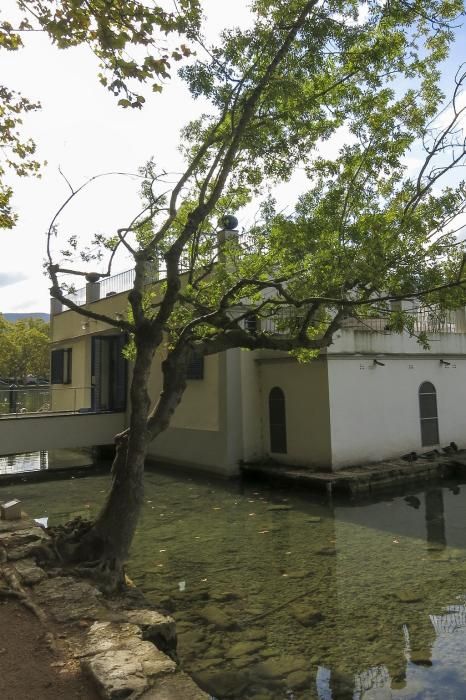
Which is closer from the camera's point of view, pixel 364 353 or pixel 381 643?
pixel 381 643

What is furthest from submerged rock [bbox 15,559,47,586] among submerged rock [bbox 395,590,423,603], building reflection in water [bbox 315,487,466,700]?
submerged rock [bbox 395,590,423,603]

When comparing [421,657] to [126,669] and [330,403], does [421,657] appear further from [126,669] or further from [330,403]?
[330,403]

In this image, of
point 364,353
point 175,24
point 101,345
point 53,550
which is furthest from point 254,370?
point 175,24

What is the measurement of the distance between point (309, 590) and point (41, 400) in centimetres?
1437

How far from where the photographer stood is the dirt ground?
3.30 metres

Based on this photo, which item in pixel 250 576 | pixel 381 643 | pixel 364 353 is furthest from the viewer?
pixel 364 353

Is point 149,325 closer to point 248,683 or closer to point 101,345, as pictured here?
point 248,683

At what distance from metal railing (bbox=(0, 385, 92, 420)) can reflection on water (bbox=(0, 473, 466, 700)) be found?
205 inches

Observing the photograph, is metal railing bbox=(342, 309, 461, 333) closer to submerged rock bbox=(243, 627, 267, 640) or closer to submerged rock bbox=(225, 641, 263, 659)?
submerged rock bbox=(243, 627, 267, 640)

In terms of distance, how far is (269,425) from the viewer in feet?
43.9

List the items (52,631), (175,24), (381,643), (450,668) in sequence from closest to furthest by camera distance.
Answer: (52,631) < (450,668) < (381,643) < (175,24)

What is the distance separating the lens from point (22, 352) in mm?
48562

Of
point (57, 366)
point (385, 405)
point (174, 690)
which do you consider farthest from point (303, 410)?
point (57, 366)

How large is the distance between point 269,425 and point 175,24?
9.73m
